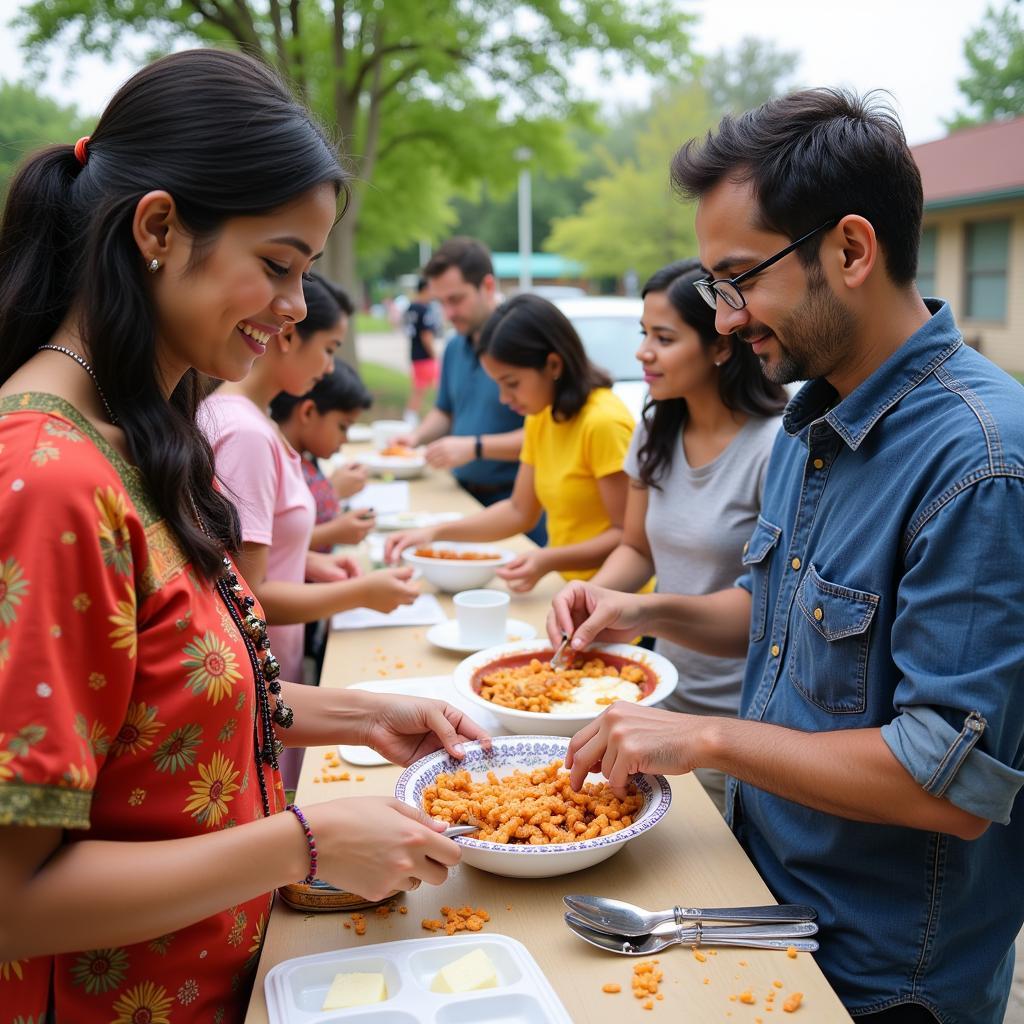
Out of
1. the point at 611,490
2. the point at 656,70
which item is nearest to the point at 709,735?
the point at 611,490

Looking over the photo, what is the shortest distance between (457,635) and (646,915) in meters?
1.39

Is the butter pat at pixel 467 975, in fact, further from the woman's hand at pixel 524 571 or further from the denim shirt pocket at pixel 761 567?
the woman's hand at pixel 524 571

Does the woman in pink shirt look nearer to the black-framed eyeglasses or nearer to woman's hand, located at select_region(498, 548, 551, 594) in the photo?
woman's hand, located at select_region(498, 548, 551, 594)

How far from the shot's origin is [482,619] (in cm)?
264

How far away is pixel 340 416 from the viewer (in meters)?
3.77

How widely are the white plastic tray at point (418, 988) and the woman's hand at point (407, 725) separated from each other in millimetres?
470

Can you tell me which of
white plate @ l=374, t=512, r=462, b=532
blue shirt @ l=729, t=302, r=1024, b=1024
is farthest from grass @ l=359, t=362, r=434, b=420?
blue shirt @ l=729, t=302, r=1024, b=1024

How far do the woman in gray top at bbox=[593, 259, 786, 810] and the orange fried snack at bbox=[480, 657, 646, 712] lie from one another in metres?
0.56

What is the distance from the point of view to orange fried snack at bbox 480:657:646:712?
2049mm

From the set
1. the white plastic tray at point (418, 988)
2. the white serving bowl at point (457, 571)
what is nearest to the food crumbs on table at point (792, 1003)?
the white plastic tray at point (418, 988)

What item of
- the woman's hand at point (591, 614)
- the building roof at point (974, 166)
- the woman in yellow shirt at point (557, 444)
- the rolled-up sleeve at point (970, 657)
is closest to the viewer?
the rolled-up sleeve at point (970, 657)

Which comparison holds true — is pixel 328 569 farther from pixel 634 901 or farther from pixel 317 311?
pixel 634 901

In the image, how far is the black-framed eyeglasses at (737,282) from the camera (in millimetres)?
1557

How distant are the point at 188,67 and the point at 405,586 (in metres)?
1.72
